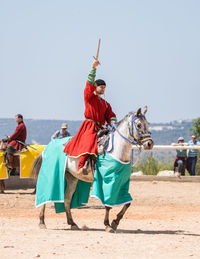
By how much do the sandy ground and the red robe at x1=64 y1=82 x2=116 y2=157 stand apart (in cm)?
133

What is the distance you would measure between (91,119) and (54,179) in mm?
1200

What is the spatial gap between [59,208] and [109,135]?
5.79 feet

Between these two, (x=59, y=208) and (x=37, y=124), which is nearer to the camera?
(x=59, y=208)

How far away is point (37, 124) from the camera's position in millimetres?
91438

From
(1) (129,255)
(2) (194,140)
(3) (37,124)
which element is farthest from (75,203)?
(3) (37,124)

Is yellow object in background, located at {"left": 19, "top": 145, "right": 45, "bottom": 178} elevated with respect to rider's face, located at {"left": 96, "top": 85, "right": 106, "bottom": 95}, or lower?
lower

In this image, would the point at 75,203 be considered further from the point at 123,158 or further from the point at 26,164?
the point at 26,164

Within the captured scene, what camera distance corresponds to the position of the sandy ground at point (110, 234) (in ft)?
26.0

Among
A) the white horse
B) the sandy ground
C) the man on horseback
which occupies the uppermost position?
the white horse

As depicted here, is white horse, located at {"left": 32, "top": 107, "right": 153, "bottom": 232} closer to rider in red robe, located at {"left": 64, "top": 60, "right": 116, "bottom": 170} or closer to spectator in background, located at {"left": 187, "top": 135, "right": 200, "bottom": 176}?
rider in red robe, located at {"left": 64, "top": 60, "right": 116, "bottom": 170}

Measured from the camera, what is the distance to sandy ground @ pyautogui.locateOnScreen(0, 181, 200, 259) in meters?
7.93

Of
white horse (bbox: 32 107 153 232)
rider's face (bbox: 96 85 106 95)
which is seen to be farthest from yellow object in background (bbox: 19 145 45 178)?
rider's face (bbox: 96 85 106 95)

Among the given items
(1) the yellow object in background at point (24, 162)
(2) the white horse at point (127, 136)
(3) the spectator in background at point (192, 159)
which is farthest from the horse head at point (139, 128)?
(3) the spectator in background at point (192, 159)

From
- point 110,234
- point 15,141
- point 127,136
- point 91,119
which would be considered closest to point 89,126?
point 91,119
